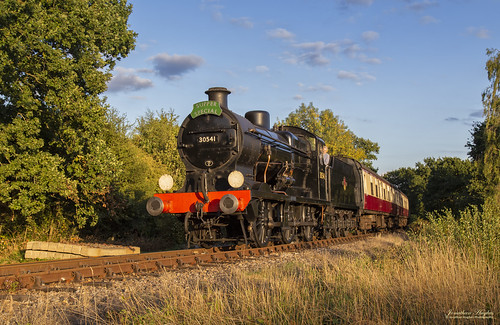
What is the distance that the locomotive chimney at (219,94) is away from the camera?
11801 mm

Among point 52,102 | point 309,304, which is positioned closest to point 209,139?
point 52,102

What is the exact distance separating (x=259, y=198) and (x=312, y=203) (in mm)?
4033

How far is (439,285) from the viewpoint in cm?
579

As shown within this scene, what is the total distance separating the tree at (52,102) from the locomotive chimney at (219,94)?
11.4ft

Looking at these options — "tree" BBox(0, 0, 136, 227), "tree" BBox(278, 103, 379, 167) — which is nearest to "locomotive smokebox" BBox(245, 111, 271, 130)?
"tree" BBox(0, 0, 136, 227)

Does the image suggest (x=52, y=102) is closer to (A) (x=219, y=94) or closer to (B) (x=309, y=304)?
(A) (x=219, y=94)

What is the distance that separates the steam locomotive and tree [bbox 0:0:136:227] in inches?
126

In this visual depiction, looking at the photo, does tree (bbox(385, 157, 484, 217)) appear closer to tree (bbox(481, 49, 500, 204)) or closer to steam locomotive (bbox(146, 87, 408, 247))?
tree (bbox(481, 49, 500, 204))

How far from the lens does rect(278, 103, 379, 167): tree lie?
1656 inches

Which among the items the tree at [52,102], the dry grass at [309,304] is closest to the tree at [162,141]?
the tree at [52,102]

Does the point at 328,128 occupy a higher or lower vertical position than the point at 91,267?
higher

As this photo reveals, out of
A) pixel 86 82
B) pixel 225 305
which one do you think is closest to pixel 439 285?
pixel 225 305

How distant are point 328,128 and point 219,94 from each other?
112 feet

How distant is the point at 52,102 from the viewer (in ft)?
40.1
